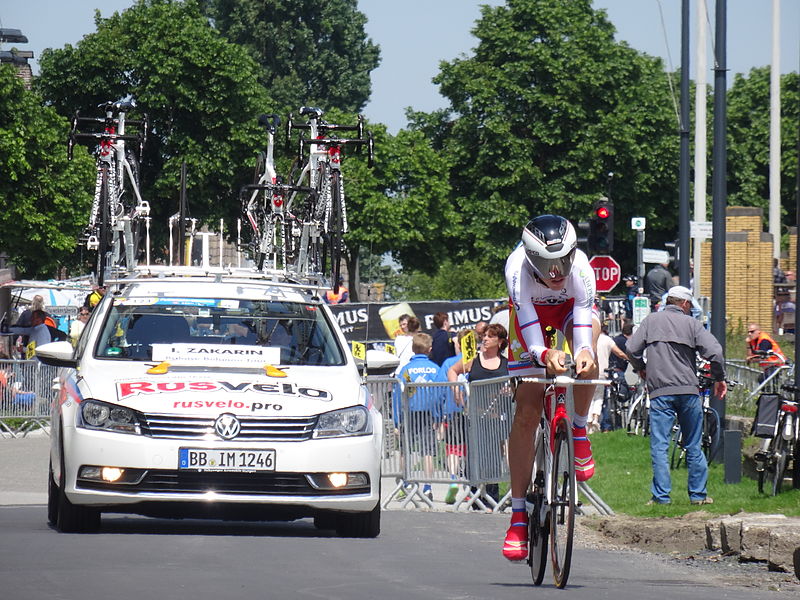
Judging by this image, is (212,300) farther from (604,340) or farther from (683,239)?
(683,239)

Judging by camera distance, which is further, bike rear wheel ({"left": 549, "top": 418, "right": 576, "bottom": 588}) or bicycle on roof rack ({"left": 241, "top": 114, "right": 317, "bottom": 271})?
bicycle on roof rack ({"left": 241, "top": 114, "right": 317, "bottom": 271})

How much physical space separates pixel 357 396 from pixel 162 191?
52.5 meters

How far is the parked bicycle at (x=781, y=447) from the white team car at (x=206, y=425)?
5055 mm

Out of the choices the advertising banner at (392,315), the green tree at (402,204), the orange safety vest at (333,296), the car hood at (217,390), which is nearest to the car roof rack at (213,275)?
the car hood at (217,390)

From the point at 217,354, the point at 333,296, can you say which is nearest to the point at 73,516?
the point at 217,354

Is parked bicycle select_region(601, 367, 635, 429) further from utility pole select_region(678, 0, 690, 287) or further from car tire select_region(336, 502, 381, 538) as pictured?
car tire select_region(336, 502, 381, 538)

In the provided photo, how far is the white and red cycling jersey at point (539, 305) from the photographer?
8562 millimetres

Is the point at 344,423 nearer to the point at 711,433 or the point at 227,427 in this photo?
the point at 227,427

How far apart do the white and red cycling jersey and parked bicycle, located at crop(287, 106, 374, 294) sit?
8.95 m

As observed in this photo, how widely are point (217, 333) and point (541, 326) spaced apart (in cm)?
353

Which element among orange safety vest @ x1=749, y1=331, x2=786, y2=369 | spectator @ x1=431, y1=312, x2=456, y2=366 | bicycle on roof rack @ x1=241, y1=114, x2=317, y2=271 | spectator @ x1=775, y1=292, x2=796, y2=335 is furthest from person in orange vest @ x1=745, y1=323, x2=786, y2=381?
spectator @ x1=775, y1=292, x2=796, y2=335

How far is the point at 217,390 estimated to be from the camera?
35.2 ft

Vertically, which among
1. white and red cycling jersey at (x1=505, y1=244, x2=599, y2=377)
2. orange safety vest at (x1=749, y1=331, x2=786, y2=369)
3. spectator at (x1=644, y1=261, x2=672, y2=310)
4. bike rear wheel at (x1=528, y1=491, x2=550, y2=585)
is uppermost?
spectator at (x1=644, y1=261, x2=672, y2=310)

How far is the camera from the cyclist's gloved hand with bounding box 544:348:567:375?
8312 millimetres
